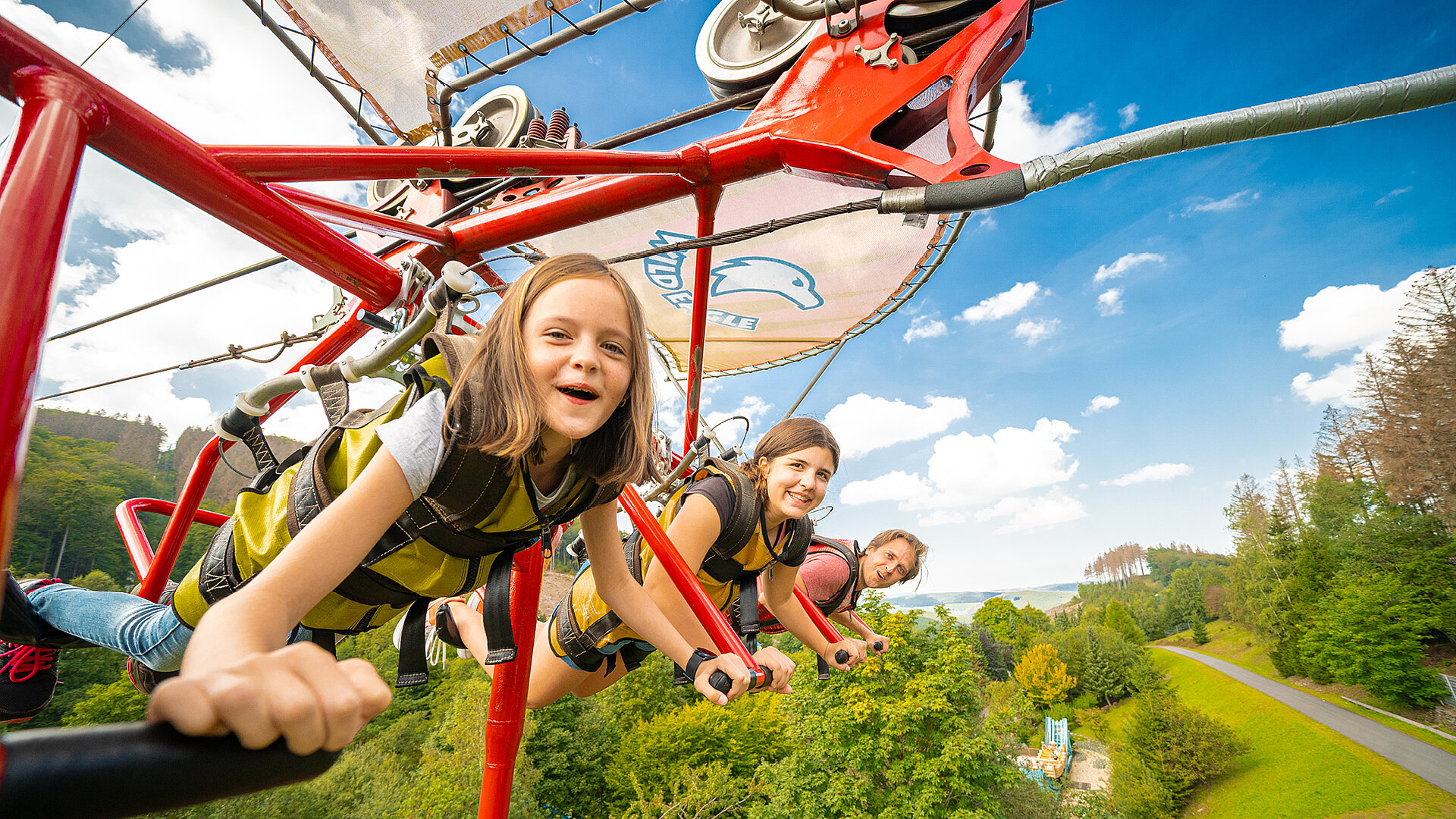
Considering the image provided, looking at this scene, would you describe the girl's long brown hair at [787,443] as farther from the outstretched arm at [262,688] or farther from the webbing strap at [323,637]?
the outstretched arm at [262,688]

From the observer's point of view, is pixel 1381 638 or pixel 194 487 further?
pixel 1381 638

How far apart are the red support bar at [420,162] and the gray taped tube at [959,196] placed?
1.03 meters

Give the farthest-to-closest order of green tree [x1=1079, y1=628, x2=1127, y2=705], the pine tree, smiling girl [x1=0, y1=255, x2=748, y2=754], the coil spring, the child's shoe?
the pine tree
green tree [x1=1079, y1=628, x2=1127, y2=705]
the coil spring
the child's shoe
smiling girl [x1=0, y1=255, x2=748, y2=754]

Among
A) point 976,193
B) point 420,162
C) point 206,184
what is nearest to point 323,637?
point 206,184

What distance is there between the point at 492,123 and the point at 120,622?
13.4ft

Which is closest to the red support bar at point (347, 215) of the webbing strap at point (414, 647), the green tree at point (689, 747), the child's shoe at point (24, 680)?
the webbing strap at point (414, 647)

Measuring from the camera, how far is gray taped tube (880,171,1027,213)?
7.93 ft

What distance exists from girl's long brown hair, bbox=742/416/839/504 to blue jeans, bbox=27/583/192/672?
242 cm

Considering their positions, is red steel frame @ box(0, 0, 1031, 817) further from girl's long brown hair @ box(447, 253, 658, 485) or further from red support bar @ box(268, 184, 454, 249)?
girl's long brown hair @ box(447, 253, 658, 485)

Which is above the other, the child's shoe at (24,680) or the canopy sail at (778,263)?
the canopy sail at (778,263)

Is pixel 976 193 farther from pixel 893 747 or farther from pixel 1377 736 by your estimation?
pixel 1377 736

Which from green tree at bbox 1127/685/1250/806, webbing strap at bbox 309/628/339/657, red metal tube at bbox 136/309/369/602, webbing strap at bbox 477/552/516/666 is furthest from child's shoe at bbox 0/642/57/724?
green tree at bbox 1127/685/1250/806

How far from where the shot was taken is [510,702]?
2.97m

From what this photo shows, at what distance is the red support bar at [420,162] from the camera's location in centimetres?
201
